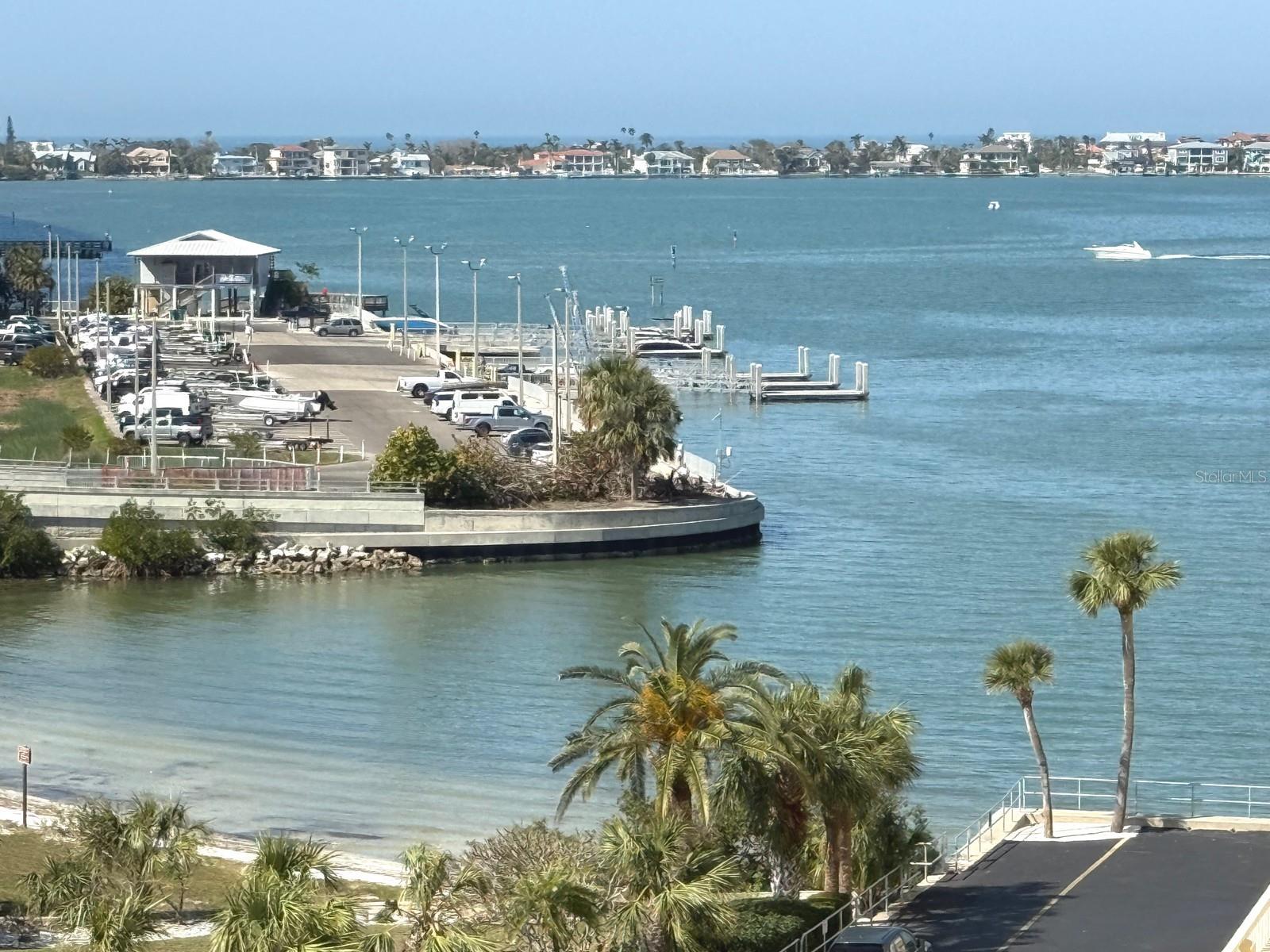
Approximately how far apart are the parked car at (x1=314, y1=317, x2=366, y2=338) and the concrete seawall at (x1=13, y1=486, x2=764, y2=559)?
36.8 metres

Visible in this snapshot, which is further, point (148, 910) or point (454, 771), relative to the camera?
point (454, 771)

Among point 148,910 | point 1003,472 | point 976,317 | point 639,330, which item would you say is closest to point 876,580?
point 1003,472

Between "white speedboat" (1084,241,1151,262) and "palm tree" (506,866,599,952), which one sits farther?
"white speedboat" (1084,241,1151,262)

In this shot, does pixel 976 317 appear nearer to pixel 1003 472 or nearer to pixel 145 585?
pixel 1003 472

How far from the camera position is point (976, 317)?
117 m

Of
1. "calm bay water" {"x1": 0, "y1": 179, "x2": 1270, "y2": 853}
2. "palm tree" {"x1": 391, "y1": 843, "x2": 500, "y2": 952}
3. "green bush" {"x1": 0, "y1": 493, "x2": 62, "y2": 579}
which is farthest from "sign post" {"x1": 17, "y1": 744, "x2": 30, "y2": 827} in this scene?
"green bush" {"x1": 0, "y1": 493, "x2": 62, "y2": 579}

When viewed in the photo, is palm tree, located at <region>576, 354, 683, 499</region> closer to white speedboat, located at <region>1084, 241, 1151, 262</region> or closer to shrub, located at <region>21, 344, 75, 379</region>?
shrub, located at <region>21, 344, 75, 379</region>

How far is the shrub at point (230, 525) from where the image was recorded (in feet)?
160

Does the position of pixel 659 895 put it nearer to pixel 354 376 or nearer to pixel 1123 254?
pixel 354 376

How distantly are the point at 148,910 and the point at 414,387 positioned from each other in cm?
4851

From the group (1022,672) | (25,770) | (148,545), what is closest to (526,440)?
(148,545)

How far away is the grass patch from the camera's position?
55.7 metres

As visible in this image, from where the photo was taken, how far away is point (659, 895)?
19906 mm

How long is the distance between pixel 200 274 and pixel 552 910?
7486 cm
